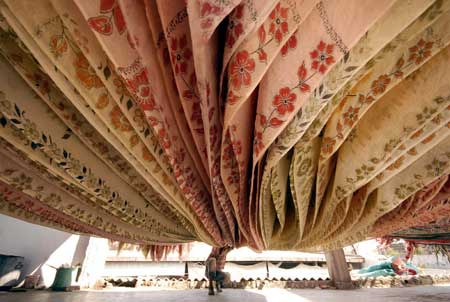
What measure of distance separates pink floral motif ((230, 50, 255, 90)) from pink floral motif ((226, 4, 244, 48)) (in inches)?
1.3

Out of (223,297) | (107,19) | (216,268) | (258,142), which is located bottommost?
(223,297)

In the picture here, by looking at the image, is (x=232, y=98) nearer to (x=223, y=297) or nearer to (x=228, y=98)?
(x=228, y=98)

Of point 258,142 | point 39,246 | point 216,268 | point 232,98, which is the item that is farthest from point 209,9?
point 39,246

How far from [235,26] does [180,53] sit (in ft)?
0.54

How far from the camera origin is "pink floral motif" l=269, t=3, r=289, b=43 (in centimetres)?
46

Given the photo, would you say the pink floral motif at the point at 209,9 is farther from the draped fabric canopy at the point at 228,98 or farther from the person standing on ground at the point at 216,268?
the person standing on ground at the point at 216,268

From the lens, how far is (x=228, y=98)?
0.53 meters

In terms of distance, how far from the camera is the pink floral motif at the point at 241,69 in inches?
19.1

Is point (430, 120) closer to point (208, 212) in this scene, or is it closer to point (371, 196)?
point (371, 196)

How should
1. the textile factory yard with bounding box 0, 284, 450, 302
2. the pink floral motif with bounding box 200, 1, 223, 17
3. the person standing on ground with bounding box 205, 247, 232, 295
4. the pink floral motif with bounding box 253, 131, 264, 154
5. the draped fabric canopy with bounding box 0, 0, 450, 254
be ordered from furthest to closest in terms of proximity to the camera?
1. the person standing on ground with bounding box 205, 247, 232, 295
2. the textile factory yard with bounding box 0, 284, 450, 302
3. the pink floral motif with bounding box 253, 131, 264, 154
4. the draped fabric canopy with bounding box 0, 0, 450, 254
5. the pink floral motif with bounding box 200, 1, 223, 17

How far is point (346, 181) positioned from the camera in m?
0.98

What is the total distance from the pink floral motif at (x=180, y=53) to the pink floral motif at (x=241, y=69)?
0.41 ft

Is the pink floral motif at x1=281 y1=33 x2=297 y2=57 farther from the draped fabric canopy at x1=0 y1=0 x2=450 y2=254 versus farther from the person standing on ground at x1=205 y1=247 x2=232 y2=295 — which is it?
the person standing on ground at x1=205 y1=247 x2=232 y2=295

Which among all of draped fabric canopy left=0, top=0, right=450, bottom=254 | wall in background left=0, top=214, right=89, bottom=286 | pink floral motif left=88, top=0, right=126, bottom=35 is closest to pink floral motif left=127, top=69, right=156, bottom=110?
draped fabric canopy left=0, top=0, right=450, bottom=254
